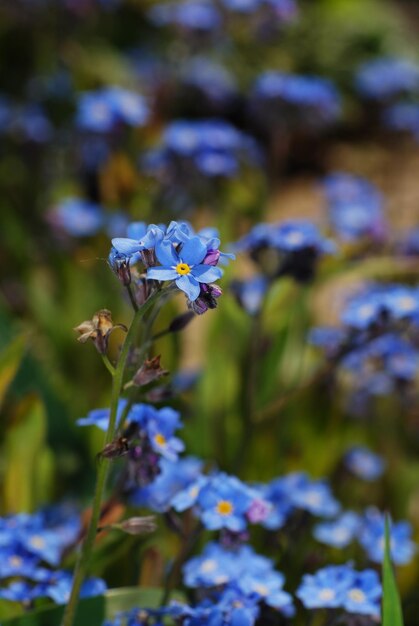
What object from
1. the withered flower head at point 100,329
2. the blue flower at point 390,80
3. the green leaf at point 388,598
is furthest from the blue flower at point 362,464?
the blue flower at point 390,80

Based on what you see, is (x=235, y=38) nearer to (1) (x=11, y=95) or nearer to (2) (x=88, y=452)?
(1) (x=11, y=95)

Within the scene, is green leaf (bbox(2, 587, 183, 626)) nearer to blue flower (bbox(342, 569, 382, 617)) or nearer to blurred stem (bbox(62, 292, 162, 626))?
blurred stem (bbox(62, 292, 162, 626))

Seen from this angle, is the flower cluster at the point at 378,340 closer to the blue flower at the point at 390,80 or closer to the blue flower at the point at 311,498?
the blue flower at the point at 311,498

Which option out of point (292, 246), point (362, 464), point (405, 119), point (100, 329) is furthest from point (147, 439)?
point (405, 119)

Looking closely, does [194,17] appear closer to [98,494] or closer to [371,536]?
[371,536]

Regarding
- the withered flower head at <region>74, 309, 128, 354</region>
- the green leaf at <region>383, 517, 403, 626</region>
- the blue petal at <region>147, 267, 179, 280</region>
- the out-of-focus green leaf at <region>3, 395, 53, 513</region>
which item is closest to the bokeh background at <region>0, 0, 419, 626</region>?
the out-of-focus green leaf at <region>3, 395, 53, 513</region>
